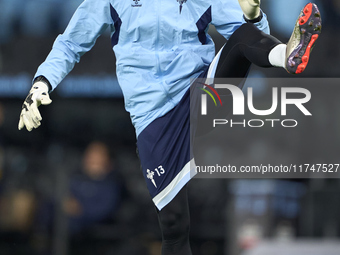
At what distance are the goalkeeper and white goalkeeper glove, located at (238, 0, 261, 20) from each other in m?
0.04

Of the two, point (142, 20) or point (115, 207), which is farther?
point (115, 207)

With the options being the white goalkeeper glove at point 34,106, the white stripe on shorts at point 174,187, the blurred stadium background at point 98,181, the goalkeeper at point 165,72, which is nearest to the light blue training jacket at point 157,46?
the goalkeeper at point 165,72

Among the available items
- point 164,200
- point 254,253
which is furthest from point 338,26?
point 254,253

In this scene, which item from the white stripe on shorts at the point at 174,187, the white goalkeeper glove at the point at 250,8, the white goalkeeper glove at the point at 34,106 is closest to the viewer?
the white goalkeeper glove at the point at 250,8

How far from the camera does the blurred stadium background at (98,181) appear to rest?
4.57m

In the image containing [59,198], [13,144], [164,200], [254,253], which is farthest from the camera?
[13,144]

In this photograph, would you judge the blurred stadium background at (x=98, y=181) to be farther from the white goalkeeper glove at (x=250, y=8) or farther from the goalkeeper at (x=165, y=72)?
the white goalkeeper glove at (x=250, y=8)

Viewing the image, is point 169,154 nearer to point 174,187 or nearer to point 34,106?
point 174,187

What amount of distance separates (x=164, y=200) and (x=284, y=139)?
242 cm

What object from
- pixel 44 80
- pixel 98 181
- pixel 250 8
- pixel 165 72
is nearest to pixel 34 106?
pixel 44 80

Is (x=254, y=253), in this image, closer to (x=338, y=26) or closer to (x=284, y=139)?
(x=284, y=139)

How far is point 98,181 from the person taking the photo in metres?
4.69

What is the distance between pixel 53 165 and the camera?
4719 mm

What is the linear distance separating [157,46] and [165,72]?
12cm
